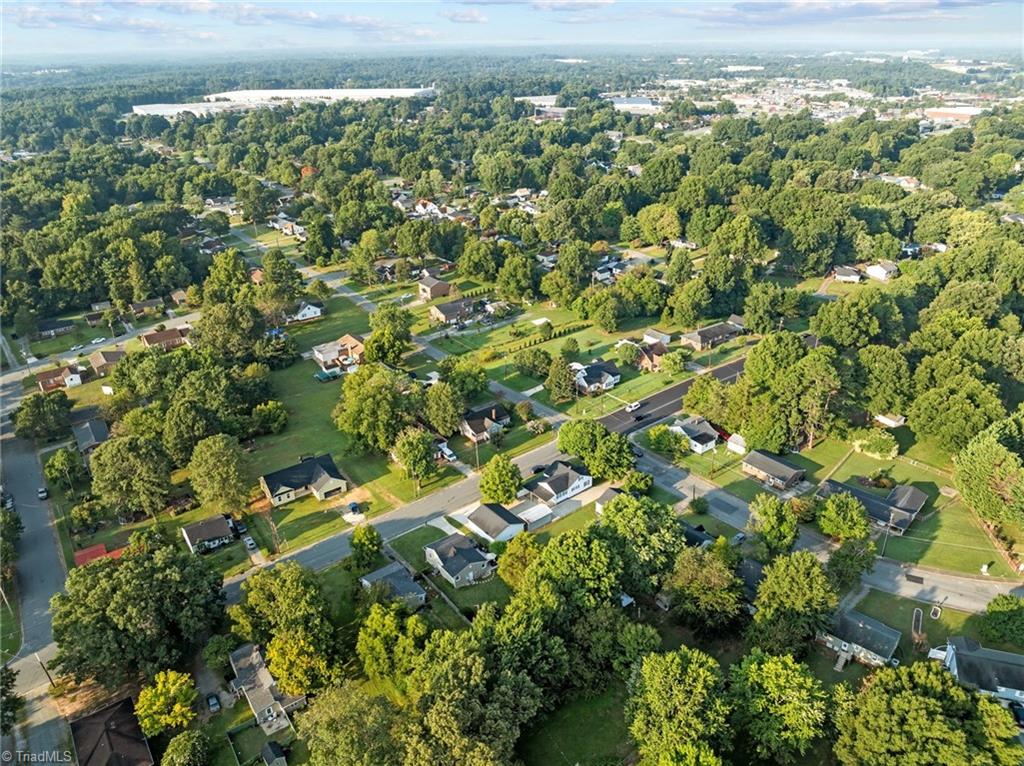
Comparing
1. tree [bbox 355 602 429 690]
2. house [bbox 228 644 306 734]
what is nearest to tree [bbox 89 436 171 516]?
house [bbox 228 644 306 734]

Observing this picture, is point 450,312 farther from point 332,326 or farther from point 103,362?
point 103,362

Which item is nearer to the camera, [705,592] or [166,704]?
[166,704]

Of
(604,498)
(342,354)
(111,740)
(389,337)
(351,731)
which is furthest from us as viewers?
(342,354)

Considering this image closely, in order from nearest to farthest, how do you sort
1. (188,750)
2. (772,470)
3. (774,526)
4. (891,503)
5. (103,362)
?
(188,750) → (774,526) → (891,503) → (772,470) → (103,362)

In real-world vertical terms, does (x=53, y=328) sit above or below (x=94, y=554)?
below

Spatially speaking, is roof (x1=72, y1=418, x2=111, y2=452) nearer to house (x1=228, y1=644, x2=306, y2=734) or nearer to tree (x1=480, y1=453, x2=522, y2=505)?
house (x1=228, y1=644, x2=306, y2=734)

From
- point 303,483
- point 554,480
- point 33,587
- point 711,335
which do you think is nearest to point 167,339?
point 303,483

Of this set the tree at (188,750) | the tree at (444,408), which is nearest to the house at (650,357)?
the tree at (444,408)
